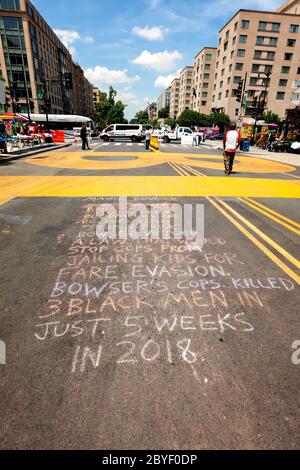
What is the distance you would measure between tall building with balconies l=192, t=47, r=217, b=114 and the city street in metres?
85.4

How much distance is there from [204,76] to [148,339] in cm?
9617

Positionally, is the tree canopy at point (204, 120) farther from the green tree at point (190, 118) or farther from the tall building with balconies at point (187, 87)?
the tall building with balconies at point (187, 87)

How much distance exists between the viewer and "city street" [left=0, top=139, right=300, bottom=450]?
179 centimetres

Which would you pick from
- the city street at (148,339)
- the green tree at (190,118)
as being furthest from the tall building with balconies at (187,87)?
the city street at (148,339)

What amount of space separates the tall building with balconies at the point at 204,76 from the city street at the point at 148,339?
280 feet

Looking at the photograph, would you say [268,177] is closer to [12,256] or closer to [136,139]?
[12,256]

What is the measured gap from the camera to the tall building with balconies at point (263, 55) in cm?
5741

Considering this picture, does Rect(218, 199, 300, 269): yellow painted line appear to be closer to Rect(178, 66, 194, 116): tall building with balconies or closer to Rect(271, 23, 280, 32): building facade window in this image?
Rect(271, 23, 280, 32): building facade window

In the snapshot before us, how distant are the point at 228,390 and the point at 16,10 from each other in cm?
7194

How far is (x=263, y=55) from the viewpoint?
59.4 meters

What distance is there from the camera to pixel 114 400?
6.43ft

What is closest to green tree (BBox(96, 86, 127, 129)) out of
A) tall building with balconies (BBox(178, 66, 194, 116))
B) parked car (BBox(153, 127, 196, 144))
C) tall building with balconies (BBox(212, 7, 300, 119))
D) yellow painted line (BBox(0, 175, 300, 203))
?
tall building with balconies (BBox(178, 66, 194, 116))

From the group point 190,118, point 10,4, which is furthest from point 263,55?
point 10,4

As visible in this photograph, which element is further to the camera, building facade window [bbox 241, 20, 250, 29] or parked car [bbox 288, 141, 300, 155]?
building facade window [bbox 241, 20, 250, 29]
